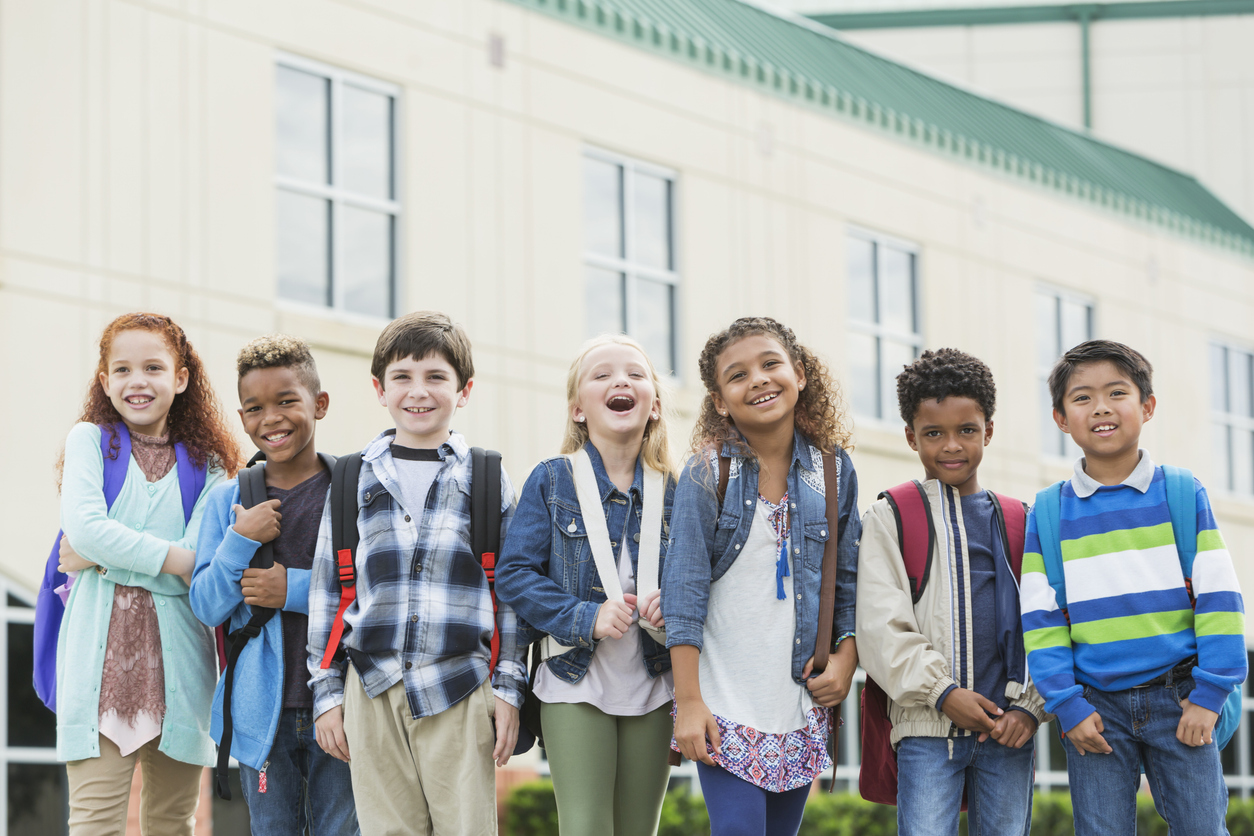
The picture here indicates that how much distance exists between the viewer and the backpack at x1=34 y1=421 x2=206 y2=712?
15.0ft

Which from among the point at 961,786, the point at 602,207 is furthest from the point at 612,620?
the point at 602,207

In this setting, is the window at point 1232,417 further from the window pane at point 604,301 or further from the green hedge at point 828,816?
the window pane at point 604,301

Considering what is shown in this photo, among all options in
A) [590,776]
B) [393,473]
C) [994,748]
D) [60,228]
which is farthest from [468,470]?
[60,228]

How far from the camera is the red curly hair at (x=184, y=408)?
472 centimetres

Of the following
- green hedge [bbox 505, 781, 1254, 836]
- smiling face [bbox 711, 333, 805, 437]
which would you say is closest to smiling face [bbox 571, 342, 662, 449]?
smiling face [bbox 711, 333, 805, 437]

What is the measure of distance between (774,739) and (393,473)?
140 centimetres

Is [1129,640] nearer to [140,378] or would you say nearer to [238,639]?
[238,639]

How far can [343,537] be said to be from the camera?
4.25 m

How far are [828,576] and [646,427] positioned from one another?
76cm

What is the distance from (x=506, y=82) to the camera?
432 inches

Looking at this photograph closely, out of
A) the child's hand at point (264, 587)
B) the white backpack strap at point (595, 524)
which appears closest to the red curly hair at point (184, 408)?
the child's hand at point (264, 587)

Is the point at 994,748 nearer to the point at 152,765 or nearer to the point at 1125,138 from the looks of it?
the point at 152,765

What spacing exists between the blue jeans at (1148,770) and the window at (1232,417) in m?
14.3

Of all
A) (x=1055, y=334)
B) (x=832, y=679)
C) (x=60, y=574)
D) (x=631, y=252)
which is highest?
(x=631, y=252)
